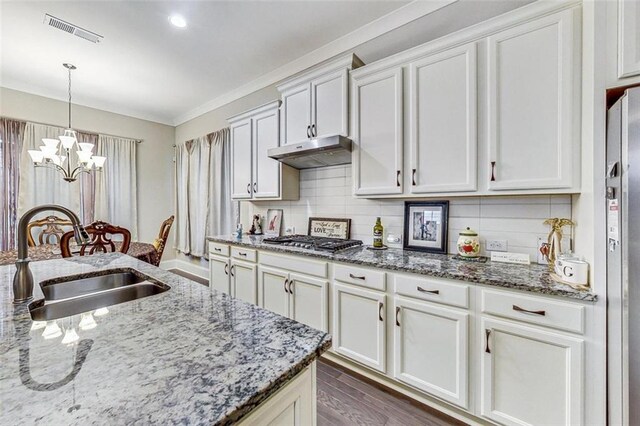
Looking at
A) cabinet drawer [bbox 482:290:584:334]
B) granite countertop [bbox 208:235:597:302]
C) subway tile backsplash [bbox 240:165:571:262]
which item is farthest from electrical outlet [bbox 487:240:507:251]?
cabinet drawer [bbox 482:290:584:334]

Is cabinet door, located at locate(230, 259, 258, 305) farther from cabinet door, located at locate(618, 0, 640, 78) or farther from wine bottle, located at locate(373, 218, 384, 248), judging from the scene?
cabinet door, located at locate(618, 0, 640, 78)

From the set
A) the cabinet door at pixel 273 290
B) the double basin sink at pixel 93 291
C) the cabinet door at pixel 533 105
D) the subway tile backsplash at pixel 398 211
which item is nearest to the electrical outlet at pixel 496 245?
the subway tile backsplash at pixel 398 211

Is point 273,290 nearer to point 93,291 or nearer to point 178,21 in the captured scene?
point 93,291

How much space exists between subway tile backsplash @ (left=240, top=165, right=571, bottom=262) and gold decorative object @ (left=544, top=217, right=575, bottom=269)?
0.10 meters

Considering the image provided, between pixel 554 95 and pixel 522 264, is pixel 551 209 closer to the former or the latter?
pixel 522 264

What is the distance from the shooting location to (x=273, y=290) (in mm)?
2459

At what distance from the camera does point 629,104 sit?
3.50ft

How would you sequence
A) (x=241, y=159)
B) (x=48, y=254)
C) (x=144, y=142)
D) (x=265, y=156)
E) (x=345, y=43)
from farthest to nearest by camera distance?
(x=144, y=142), (x=241, y=159), (x=265, y=156), (x=345, y=43), (x=48, y=254)

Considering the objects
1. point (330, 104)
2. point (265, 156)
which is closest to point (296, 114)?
point (330, 104)

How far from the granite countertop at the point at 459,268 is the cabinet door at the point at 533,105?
495 mm

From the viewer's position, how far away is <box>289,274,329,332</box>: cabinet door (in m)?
2.09

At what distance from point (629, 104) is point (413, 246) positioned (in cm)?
141

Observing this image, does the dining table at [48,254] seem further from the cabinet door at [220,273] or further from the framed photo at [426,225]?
the framed photo at [426,225]

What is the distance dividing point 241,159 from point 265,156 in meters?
0.44
